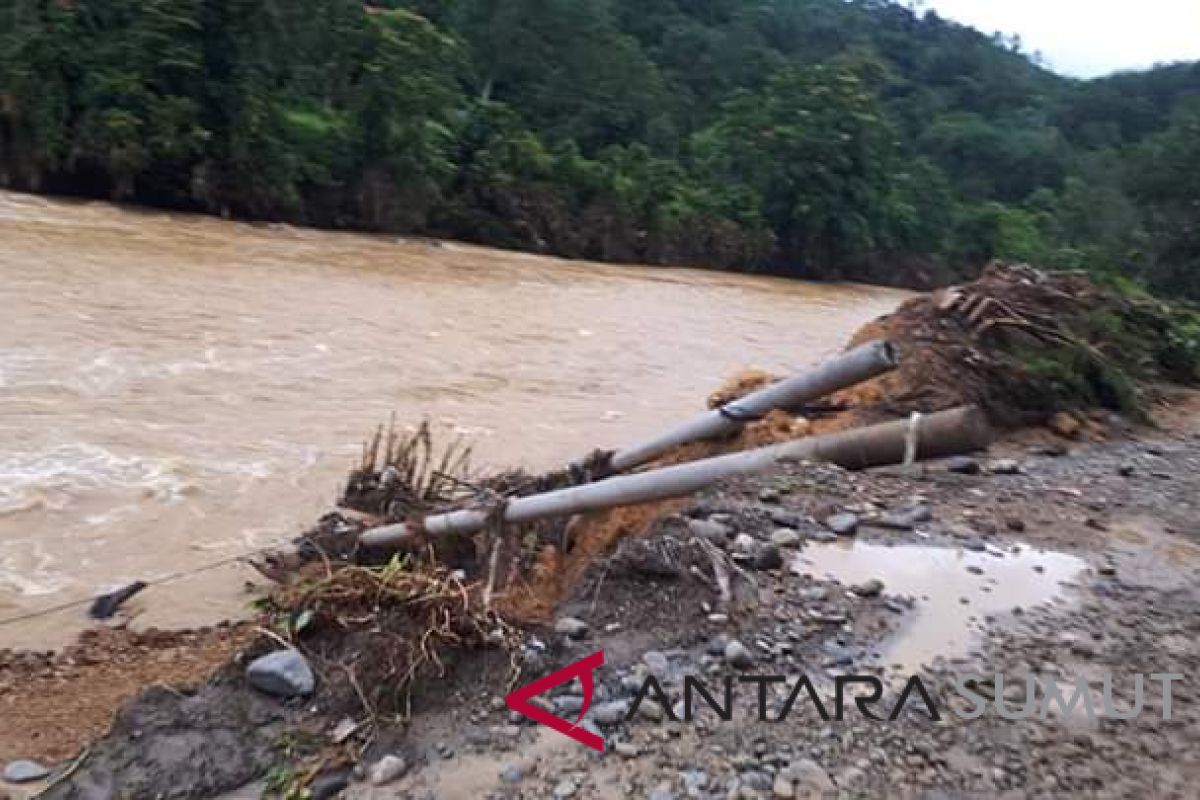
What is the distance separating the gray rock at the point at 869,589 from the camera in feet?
10.6

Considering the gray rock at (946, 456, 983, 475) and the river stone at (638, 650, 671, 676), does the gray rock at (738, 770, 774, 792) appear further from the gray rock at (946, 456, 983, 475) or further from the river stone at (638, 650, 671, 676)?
the gray rock at (946, 456, 983, 475)

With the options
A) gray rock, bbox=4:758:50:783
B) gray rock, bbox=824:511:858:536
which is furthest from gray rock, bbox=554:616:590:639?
gray rock, bbox=4:758:50:783

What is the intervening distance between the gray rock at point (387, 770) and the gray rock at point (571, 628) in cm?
64

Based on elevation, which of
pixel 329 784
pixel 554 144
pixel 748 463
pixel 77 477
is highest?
pixel 554 144

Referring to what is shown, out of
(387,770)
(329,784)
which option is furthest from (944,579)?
(329,784)

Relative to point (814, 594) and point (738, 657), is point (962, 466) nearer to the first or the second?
point (814, 594)

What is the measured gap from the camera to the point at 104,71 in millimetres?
19938

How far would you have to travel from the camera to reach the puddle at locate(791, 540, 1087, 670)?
3037 mm

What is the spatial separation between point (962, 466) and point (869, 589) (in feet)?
5.68

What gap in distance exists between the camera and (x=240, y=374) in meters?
9.69

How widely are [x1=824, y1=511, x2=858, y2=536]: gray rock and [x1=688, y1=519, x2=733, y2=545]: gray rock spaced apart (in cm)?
41

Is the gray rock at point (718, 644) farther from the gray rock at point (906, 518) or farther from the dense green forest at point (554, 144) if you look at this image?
the dense green forest at point (554, 144)

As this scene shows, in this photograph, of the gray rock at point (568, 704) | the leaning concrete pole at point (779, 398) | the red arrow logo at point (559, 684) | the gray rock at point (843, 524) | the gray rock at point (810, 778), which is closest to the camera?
the gray rock at point (810, 778)

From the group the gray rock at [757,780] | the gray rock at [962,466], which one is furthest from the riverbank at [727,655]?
the gray rock at [962,466]
